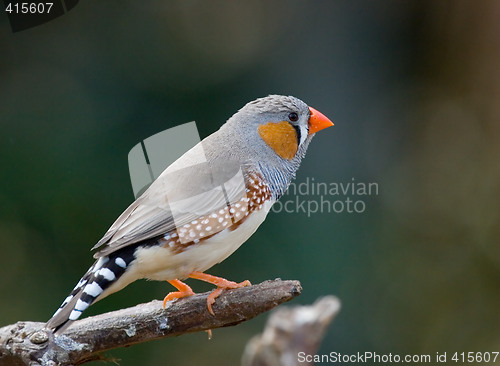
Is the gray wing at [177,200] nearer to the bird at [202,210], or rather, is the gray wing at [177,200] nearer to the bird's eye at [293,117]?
the bird at [202,210]

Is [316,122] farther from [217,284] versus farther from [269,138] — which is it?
[217,284]

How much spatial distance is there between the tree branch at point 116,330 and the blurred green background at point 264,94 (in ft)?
6.14

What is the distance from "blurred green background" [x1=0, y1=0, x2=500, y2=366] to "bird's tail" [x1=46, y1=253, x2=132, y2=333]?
209 cm

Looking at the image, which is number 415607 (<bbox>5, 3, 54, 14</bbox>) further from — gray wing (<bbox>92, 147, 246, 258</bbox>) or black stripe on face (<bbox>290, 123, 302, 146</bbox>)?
black stripe on face (<bbox>290, 123, 302, 146</bbox>)

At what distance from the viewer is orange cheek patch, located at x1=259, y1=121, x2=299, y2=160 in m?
3.25

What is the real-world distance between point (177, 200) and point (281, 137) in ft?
2.15

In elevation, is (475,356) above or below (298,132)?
below

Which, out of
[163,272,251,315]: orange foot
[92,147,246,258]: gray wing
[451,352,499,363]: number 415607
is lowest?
[451,352,499,363]: number 415607

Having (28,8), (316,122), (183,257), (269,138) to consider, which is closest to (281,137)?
(269,138)

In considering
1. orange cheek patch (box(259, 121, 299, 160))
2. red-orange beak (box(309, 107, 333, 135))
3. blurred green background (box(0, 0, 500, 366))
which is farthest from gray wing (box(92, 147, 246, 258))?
blurred green background (box(0, 0, 500, 366))

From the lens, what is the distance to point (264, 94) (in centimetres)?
488

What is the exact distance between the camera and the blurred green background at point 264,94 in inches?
191

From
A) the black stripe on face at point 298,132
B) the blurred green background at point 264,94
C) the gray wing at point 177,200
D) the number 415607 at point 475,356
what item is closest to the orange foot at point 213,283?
the gray wing at point 177,200

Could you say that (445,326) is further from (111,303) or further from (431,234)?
(111,303)
